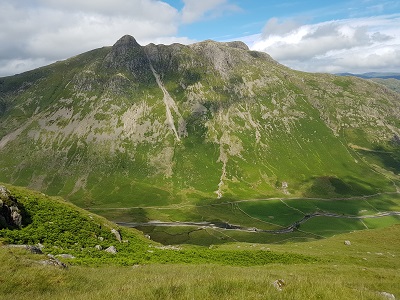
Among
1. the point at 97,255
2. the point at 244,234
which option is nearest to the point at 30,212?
the point at 97,255

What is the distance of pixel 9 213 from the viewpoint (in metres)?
36.9

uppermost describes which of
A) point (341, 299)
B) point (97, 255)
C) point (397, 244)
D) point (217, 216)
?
point (341, 299)

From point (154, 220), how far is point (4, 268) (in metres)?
170

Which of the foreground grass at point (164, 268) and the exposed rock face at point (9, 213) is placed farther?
the exposed rock face at point (9, 213)

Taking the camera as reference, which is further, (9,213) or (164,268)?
(9,213)

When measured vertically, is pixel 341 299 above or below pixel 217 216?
above

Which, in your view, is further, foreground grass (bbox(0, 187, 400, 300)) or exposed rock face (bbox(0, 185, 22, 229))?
exposed rock face (bbox(0, 185, 22, 229))

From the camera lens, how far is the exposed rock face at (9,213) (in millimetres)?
35291

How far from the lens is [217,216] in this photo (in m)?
191

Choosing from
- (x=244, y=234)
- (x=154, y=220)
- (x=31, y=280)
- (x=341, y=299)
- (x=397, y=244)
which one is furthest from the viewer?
(x=154, y=220)

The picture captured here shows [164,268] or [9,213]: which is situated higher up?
[9,213]

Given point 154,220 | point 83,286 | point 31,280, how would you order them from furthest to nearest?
1. point 154,220
2. point 83,286
3. point 31,280

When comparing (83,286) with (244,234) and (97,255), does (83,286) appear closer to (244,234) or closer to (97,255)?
(97,255)

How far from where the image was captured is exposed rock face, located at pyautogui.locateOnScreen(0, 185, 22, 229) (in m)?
35.3
